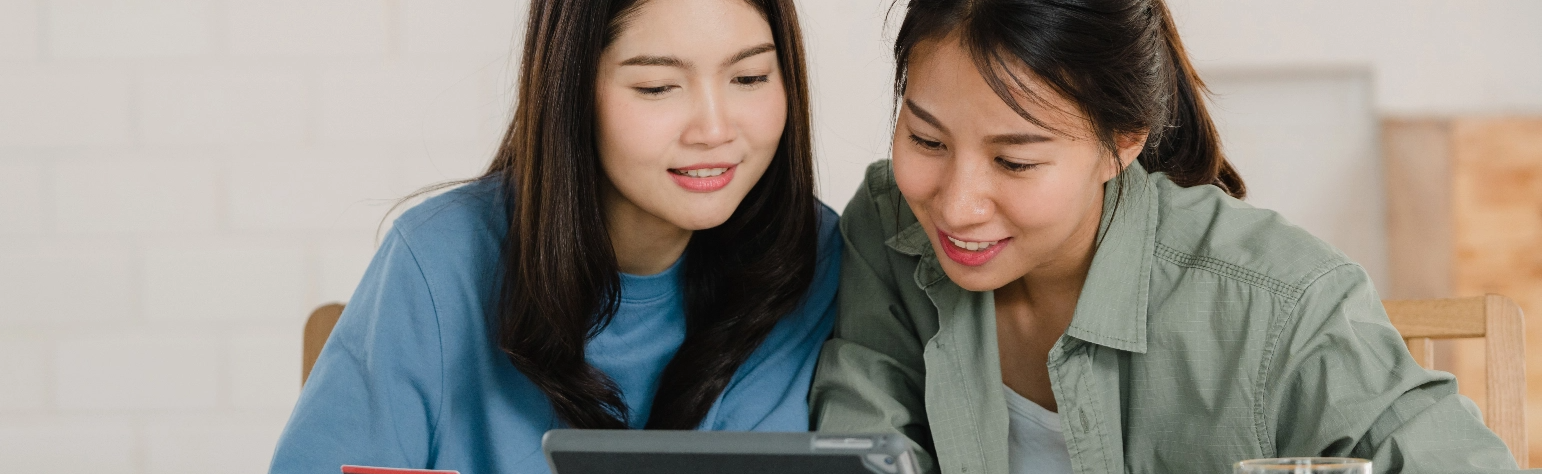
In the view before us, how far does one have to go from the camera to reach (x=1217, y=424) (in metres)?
1.16

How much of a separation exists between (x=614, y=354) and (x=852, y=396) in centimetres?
24

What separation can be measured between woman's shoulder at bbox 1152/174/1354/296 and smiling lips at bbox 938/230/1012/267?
0.57 feet

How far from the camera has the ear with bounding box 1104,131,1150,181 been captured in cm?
119

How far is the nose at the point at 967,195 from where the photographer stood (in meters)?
1.12

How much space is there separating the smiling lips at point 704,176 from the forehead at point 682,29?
0.12 meters

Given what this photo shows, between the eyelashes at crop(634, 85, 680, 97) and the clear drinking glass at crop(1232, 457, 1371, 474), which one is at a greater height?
the eyelashes at crop(634, 85, 680, 97)

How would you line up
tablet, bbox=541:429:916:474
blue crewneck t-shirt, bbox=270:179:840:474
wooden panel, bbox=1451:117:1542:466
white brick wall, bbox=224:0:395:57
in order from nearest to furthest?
tablet, bbox=541:429:916:474 → blue crewneck t-shirt, bbox=270:179:840:474 → white brick wall, bbox=224:0:395:57 → wooden panel, bbox=1451:117:1542:466

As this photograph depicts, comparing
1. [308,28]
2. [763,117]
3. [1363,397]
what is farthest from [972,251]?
[308,28]

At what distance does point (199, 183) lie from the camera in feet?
6.76

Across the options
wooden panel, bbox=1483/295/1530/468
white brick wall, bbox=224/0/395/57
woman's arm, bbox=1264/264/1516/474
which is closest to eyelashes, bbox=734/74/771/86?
woman's arm, bbox=1264/264/1516/474

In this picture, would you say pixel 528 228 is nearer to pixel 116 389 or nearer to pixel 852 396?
pixel 852 396

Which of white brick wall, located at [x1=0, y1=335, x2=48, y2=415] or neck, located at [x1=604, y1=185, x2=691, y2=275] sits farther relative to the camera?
white brick wall, located at [x1=0, y1=335, x2=48, y2=415]

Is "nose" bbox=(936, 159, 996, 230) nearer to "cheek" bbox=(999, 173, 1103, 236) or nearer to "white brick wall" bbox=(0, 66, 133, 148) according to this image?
"cheek" bbox=(999, 173, 1103, 236)

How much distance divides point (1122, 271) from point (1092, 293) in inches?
1.4
